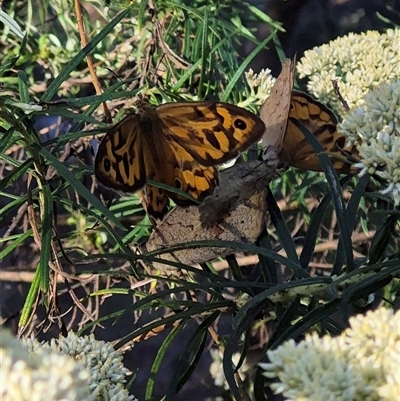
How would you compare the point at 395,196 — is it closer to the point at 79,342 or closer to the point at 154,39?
the point at 79,342

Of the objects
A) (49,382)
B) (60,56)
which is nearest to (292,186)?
(60,56)

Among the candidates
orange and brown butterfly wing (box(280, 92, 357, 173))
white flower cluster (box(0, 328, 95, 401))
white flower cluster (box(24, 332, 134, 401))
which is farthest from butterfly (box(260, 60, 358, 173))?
white flower cluster (box(0, 328, 95, 401))

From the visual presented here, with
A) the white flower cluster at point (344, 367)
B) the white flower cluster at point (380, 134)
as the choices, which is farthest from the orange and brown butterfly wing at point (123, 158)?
the white flower cluster at point (344, 367)

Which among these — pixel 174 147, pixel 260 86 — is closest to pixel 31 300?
pixel 174 147

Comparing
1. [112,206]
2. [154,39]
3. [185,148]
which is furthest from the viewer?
[112,206]

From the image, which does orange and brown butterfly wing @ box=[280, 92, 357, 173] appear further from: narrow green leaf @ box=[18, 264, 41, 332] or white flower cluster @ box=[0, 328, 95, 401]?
white flower cluster @ box=[0, 328, 95, 401]

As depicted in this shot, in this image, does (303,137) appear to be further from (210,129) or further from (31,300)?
(31,300)
